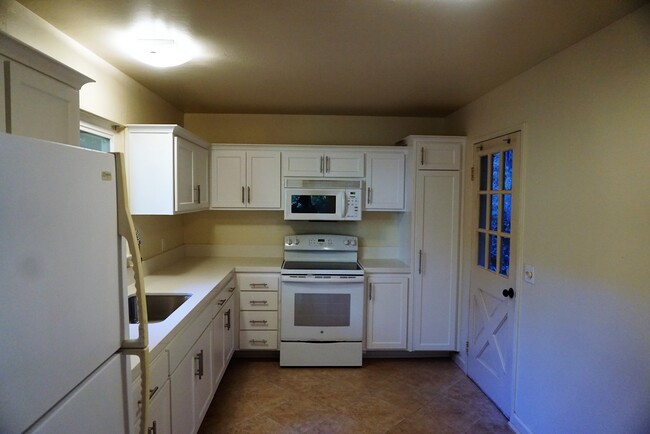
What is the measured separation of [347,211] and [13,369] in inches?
111

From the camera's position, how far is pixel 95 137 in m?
2.25

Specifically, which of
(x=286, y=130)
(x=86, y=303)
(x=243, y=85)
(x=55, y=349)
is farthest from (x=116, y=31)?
(x=286, y=130)

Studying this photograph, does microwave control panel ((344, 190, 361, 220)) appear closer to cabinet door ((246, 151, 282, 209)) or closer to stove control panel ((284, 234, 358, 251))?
stove control panel ((284, 234, 358, 251))

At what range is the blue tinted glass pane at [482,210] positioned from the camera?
2.79 metres

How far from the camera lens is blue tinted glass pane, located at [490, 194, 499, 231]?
8.50 feet

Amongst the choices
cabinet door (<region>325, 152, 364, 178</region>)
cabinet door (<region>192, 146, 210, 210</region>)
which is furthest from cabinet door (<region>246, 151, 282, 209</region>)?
cabinet door (<region>325, 152, 364, 178</region>)

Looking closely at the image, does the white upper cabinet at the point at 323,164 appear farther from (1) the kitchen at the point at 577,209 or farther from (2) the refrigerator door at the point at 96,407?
(2) the refrigerator door at the point at 96,407

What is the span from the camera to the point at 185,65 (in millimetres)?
2246

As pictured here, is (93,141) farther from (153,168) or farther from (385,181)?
(385,181)

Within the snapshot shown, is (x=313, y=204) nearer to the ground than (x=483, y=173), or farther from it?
nearer to the ground

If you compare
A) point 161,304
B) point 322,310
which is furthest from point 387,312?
point 161,304

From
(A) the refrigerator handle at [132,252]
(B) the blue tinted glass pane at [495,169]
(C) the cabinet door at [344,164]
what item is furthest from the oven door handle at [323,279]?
(A) the refrigerator handle at [132,252]

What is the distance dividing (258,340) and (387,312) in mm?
1263

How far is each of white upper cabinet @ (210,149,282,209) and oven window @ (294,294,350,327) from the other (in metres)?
0.97
